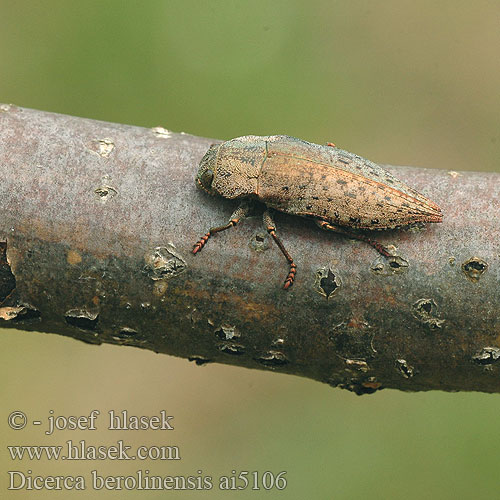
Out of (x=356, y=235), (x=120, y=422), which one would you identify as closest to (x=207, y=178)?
(x=356, y=235)

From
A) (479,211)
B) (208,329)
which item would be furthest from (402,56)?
(208,329)

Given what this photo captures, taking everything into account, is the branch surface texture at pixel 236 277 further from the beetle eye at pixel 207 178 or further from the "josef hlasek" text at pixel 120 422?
the "josef hlasek" text at pixel 120 422

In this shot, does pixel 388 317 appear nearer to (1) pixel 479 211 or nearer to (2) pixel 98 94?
(1) pixel 479 211

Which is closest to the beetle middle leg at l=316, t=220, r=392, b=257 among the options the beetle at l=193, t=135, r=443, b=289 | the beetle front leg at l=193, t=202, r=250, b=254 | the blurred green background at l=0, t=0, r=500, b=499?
the beetle at l=193, t=135, r=443, b=289
